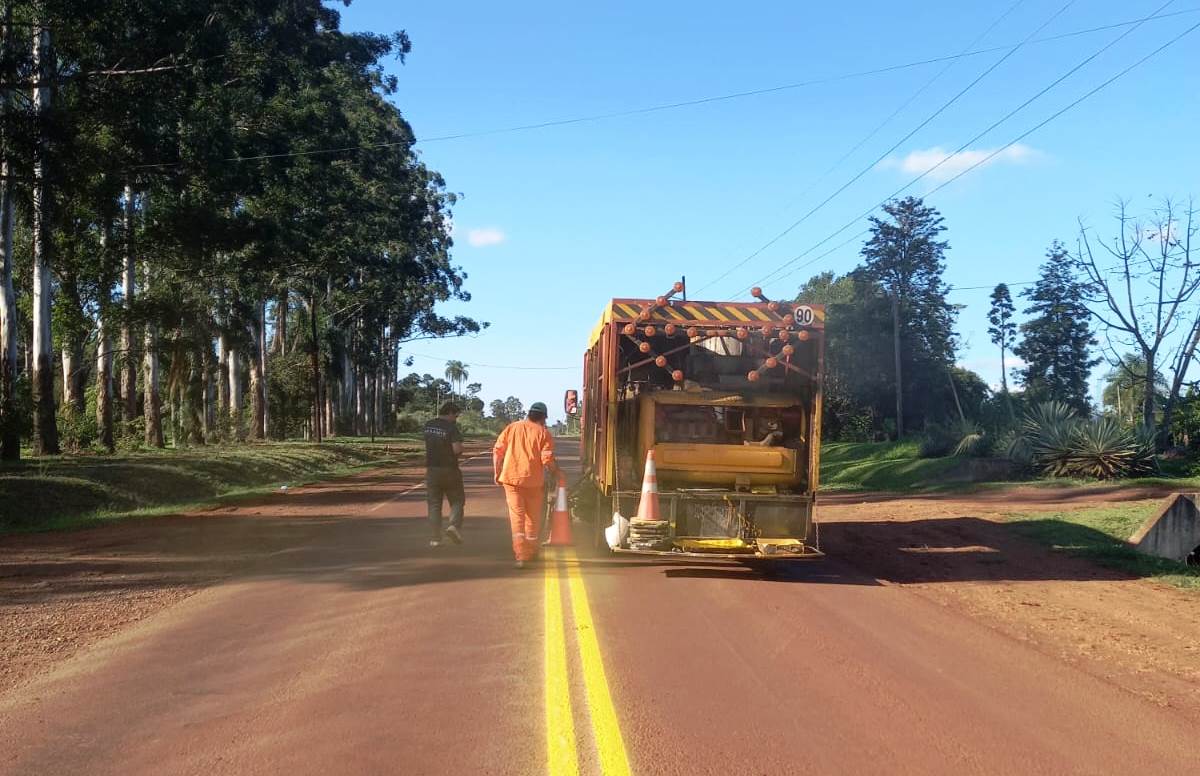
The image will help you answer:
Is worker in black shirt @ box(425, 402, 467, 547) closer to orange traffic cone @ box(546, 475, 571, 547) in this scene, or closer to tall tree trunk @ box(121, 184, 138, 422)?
orange traffic cone @ box(546, 475, 571, 547)

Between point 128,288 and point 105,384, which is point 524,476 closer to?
point 128,288

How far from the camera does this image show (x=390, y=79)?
120 feet

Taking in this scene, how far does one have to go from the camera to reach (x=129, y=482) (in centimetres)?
1994

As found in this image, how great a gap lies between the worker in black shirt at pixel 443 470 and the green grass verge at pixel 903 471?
51.6 ft

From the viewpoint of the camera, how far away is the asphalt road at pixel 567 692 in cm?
513

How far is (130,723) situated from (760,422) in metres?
8.07

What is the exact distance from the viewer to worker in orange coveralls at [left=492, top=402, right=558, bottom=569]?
11141 mm

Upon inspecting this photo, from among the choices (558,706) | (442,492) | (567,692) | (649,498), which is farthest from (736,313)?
(558,706)

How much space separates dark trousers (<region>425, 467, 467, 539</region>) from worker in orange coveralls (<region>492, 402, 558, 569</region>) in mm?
1486

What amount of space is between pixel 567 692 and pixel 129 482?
1640cm

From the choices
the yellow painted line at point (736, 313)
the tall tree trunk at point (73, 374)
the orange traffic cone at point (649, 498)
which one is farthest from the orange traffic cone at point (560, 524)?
the tall tree trunk at point (73, 374)

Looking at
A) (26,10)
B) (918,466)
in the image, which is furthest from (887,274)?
(26,10)

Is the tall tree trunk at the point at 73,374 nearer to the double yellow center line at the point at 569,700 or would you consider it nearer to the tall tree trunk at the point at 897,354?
the double yellow center line at the point at 569,700

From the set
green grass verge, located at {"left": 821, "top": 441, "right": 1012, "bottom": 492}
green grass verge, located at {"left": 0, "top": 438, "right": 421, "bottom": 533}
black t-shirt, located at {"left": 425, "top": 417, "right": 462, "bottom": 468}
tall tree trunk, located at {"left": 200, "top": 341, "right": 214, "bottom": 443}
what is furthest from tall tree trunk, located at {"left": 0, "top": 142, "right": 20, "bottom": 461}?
green grass verge, located at {"left": 821, "top": 441, "right": 1012, "bottom": 492}
